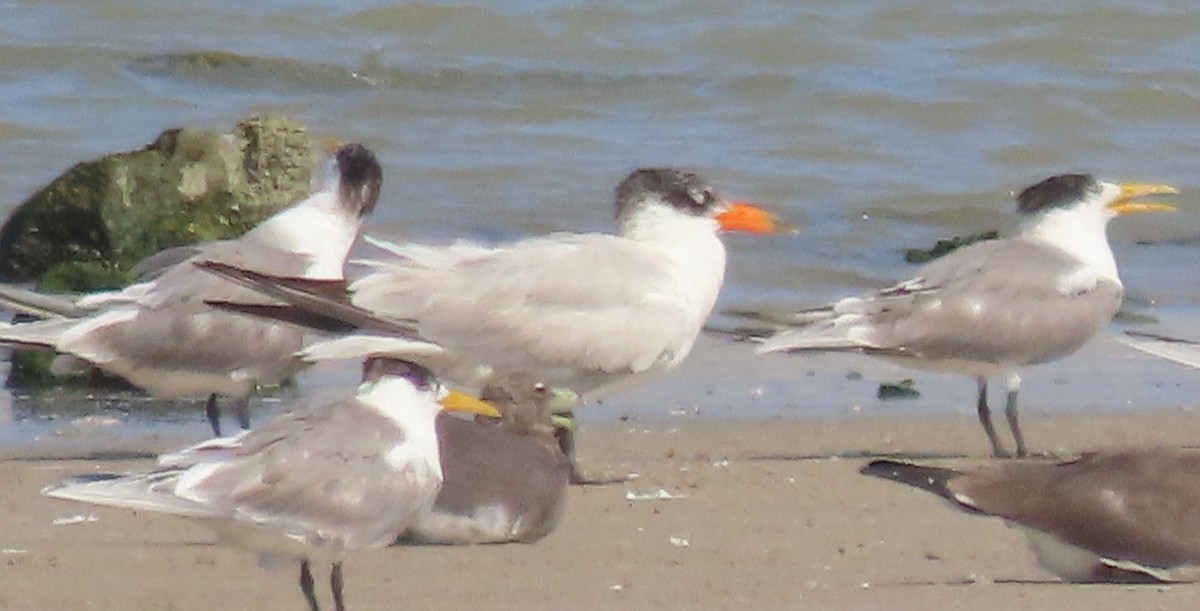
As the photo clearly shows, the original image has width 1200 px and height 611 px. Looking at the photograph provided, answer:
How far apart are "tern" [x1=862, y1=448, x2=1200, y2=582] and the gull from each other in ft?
2.91

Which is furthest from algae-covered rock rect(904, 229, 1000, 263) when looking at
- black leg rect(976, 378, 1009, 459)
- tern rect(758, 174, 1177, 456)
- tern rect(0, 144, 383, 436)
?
tern rect(0, 144, 383, 436)

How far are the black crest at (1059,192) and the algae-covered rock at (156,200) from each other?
3.02 metres

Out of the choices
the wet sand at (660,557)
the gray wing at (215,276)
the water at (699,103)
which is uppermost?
the gray wing at (215,276)

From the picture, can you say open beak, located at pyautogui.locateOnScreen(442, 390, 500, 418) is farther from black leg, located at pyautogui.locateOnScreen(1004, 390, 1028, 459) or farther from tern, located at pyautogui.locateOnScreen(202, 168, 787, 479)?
black leg, located at pyautogui.locateOnScreen(1004, 390, 1028, 459)

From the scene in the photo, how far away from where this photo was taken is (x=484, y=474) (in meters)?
5.63

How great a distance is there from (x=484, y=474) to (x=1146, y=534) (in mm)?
1507

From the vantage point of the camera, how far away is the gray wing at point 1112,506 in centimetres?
510

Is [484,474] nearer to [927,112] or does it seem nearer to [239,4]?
[927,112]

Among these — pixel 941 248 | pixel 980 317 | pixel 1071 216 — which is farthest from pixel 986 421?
pixel 941 248

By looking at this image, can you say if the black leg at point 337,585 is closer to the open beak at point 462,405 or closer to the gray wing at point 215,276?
the open beak at point 462,405

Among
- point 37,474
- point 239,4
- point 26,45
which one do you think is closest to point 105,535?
Answer: point 37,474

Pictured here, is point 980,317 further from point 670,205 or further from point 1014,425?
Answer: point 670,205

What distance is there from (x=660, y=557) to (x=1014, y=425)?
2.06 m

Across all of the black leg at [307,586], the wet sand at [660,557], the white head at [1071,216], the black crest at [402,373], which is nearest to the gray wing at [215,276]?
the wet sand at [660,557]
